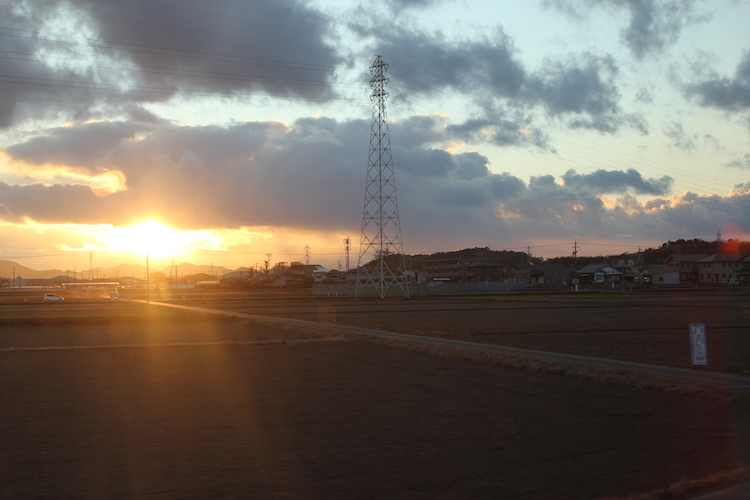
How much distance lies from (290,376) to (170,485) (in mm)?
9227

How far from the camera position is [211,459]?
8.23 m

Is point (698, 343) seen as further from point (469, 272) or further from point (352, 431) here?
point (469, 272)

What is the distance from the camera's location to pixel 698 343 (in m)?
16.2

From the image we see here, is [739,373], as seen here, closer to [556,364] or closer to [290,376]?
[556,364]

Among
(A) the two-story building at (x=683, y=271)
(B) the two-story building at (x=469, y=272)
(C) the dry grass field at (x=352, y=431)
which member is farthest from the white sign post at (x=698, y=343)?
(B) the two-story building at (x=469, y=272)

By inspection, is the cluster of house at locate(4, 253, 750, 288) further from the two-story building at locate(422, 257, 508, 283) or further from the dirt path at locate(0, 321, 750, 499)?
the dirt path at locate(0, 321, 750, 499)

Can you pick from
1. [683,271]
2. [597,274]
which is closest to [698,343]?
[597,274]

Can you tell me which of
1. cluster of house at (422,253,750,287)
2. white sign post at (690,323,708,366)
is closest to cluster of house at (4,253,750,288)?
cluster of house at (422,253,750,287)

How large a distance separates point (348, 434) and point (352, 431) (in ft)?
0.67

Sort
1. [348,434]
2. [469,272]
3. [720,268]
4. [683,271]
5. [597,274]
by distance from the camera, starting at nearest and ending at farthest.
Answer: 1. [348,434]
2. [720,268]
3. [683,271]
4. [597,274]
5. [469,272]

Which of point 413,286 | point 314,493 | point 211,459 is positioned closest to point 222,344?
point 211,459

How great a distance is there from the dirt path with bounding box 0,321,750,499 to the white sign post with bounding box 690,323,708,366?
12.5 feet

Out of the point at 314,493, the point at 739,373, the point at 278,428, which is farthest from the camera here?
the point at 739,373

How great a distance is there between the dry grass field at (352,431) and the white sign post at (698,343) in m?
1.28
